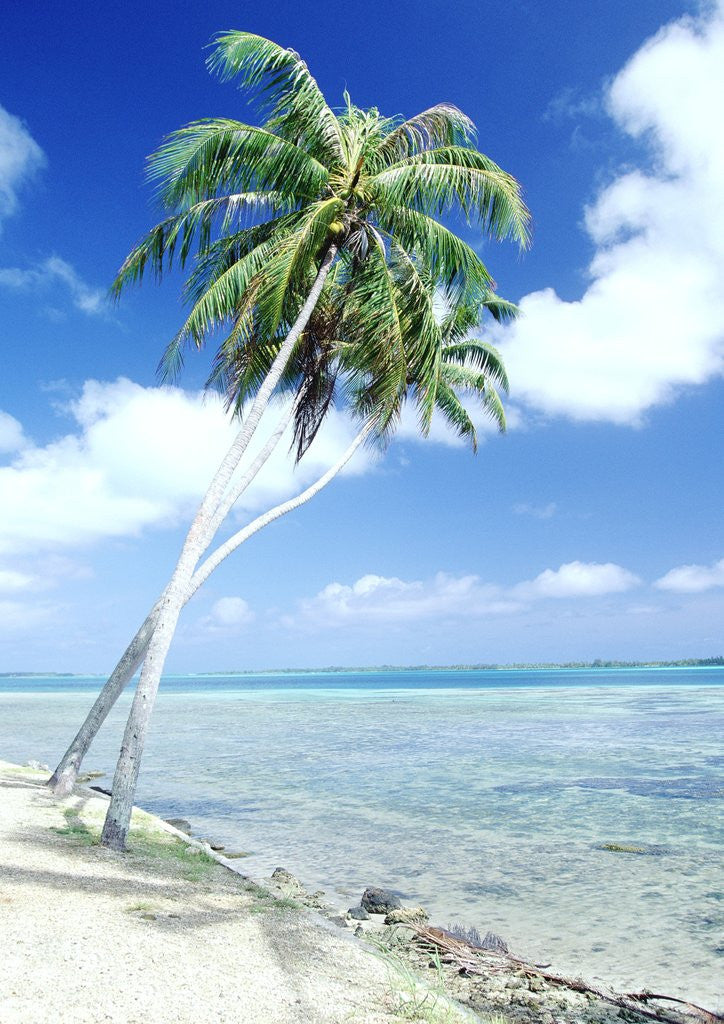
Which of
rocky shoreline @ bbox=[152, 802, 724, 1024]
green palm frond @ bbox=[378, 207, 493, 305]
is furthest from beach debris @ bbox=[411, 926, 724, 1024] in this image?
green palm frond @ bbox=[378, 207, 493, 305]

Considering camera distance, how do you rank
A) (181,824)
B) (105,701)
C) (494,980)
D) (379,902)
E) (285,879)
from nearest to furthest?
1. (494,980)
2. (379,902)
3. (285,879)
4. (105,701)
5. (181,824)

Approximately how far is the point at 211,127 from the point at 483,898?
9563mm

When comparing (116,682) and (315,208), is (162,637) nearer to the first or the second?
(116,682)

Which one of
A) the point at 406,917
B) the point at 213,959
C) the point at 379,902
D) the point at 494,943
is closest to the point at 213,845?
the point at 379,902

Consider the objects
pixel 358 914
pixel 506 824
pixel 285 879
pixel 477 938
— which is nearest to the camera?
pixel 477 938

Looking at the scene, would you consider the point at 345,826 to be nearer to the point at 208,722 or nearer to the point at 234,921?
the point at 234,921

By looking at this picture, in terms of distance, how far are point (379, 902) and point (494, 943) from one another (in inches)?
44.0

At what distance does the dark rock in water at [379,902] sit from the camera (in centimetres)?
636

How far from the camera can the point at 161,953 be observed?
4074mm

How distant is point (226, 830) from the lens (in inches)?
395

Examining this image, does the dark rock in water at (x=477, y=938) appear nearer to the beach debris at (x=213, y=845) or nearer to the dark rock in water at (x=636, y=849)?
the dark rock in water at (x=636, y=849)

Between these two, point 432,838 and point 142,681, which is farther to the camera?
point 432,838

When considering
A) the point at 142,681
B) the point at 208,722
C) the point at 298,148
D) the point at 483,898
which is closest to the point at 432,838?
the point at 483,898

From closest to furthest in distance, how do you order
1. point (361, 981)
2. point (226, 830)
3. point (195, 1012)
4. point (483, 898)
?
point (195, 1012)
point (361, 981)
point (483, 898)
point (226, 830)
